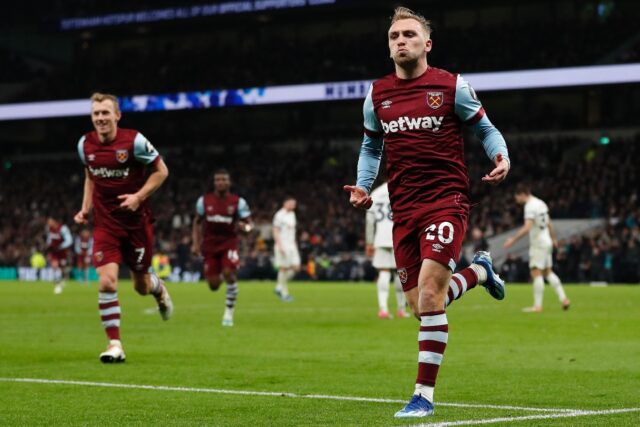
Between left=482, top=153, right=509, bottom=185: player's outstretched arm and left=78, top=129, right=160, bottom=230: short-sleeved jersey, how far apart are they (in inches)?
208

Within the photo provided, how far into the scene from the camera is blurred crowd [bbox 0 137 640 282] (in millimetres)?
40175

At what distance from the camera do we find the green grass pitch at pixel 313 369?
7.77 m

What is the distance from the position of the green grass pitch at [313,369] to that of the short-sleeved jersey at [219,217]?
4.15ft

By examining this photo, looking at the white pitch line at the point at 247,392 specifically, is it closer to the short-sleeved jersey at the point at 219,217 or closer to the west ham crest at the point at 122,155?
the west ham crest at the point at 122,155

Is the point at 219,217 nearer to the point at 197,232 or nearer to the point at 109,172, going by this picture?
the point at 197,232

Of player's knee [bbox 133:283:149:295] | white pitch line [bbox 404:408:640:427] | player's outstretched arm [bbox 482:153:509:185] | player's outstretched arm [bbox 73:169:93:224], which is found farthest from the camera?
player's knee [bbox 133:283:149:295]

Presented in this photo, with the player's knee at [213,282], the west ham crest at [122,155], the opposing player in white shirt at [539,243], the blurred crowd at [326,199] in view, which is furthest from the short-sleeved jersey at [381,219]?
the blurred crowd at [326,199]

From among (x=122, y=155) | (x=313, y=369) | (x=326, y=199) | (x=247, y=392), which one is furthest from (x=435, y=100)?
(x=326, y=199)

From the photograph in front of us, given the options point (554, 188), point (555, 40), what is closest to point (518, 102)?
point (555, 40)

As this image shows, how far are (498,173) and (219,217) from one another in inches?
443

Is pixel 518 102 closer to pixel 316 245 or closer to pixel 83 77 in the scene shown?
pixel 316 245

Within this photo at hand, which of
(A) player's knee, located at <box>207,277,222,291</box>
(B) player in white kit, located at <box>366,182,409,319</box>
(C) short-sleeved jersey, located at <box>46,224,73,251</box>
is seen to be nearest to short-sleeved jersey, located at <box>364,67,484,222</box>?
(A) player's knee, located at <box>207,277,222,291</box>

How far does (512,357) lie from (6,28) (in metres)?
58.2

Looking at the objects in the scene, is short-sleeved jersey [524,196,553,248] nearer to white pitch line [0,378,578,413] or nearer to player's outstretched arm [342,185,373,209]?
white pitch line [0,378,578,413]
